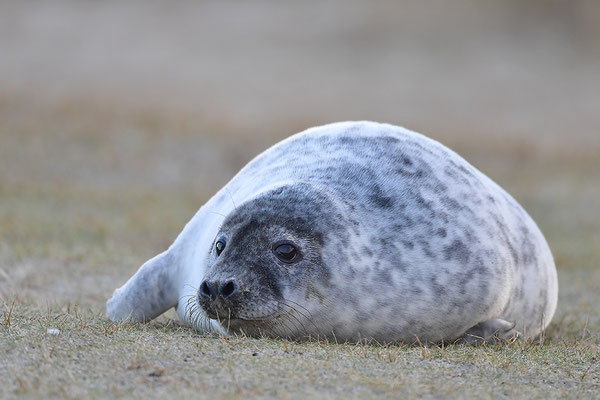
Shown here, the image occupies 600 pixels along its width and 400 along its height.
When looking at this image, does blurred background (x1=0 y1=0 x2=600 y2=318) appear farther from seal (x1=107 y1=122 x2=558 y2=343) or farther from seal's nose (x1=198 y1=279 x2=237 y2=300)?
seal's nose (x1=198 y1=279 x2=237 y2=300)

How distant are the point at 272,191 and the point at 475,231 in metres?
1.23

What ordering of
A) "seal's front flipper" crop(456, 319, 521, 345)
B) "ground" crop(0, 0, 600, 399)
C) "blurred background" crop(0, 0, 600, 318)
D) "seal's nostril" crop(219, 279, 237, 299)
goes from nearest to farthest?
"ground" crop(0, 0, 600, 399), "seal's nostril" crop(219, 279, 237, 299), "seal's front flipper" crop(456, 319, 521, 345), "blurred background" crop(0, 0, 600, 318)

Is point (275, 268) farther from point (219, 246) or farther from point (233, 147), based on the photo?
point (233, 147)

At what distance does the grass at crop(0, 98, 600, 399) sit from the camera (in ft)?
12.4

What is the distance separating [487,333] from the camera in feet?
16.6

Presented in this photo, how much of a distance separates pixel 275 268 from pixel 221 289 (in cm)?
31

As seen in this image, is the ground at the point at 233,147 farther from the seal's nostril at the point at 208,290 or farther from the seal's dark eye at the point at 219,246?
the seal's dark eye at the point at 219,246

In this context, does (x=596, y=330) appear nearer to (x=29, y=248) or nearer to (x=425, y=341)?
(x=425, y=341)

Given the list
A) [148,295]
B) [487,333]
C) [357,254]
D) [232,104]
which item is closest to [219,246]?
[357,254]

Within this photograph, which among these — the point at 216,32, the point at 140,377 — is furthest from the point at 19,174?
the point at 216,32

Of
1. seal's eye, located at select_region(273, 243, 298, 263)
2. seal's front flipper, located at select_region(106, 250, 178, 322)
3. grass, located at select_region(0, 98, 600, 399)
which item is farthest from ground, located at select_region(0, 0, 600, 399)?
seal's eye, located at select_region(273, 243, 298, 263)

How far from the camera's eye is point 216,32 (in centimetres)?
2528

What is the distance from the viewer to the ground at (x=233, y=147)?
13.0 ft

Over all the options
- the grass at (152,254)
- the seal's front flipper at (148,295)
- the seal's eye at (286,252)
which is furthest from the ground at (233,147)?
the seal's eye at (286,252)
